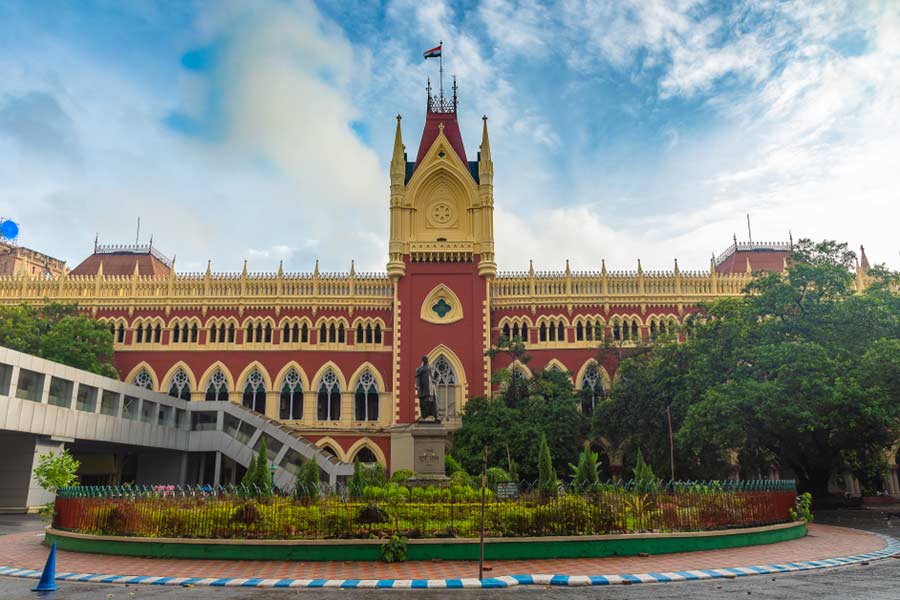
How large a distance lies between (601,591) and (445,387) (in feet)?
91.8

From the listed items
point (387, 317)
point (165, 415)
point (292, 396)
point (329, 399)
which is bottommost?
point (165, 415)

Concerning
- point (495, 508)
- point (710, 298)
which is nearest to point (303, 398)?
point (710, 298)

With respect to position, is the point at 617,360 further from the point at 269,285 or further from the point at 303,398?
the point at 269,285

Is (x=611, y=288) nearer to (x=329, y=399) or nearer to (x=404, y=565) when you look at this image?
(x=329, y=399)

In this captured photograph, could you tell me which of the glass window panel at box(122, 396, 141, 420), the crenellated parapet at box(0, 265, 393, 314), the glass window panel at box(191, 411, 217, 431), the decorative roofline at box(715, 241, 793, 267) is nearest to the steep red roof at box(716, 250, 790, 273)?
the decorative roofline at box(715, 241, 793, 267)

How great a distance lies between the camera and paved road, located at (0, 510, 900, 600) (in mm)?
10078

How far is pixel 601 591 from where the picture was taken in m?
10.7

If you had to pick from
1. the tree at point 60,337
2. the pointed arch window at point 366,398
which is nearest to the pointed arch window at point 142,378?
the tree at point 60,337

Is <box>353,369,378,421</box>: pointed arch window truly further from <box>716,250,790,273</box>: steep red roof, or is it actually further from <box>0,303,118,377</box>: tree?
<box>716,250,790,273</box>: steep red roof

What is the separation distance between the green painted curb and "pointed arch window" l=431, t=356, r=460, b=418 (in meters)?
23.7

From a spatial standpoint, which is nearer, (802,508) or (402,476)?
(802,508)

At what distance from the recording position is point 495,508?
14234 millimetres

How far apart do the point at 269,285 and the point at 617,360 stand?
2032 cm

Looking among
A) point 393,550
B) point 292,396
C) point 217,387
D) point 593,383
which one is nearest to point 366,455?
point 292,396
